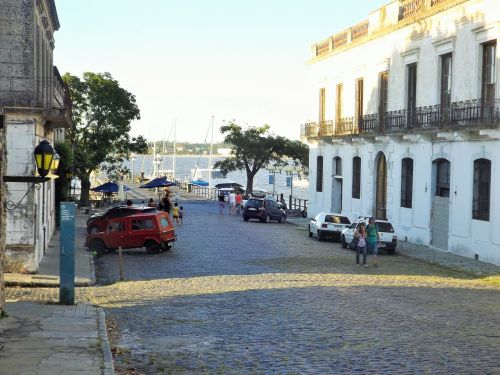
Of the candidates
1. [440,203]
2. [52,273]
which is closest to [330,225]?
[440,203]

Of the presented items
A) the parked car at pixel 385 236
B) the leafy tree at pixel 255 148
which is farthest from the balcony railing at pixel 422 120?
the leafy tree at pixel 255 148

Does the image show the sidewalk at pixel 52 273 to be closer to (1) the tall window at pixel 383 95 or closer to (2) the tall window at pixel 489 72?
(2) the tall window at pixel 489 72

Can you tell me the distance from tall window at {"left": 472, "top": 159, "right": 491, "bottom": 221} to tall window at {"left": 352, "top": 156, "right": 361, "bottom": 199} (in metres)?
13.1

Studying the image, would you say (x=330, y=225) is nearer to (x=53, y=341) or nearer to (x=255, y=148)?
(x=53, y=341)

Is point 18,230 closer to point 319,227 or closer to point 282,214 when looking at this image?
point 319,227

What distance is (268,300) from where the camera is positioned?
57.2 feet

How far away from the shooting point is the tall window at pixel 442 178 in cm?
3145

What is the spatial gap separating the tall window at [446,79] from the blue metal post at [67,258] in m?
18.1

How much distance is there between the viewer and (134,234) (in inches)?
1099

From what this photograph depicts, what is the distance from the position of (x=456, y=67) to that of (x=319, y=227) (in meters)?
9.23

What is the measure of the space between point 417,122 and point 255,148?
36.7m

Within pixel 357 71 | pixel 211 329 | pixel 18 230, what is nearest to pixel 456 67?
pixel 357 71

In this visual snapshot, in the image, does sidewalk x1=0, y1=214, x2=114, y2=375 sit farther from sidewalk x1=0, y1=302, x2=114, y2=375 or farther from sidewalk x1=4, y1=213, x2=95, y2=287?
sidewalk x1=4, y1=213, x2=95, y2=287

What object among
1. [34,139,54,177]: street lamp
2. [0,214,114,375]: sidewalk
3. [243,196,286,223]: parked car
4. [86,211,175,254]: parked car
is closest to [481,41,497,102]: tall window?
[86,211,175,254]: parked car
